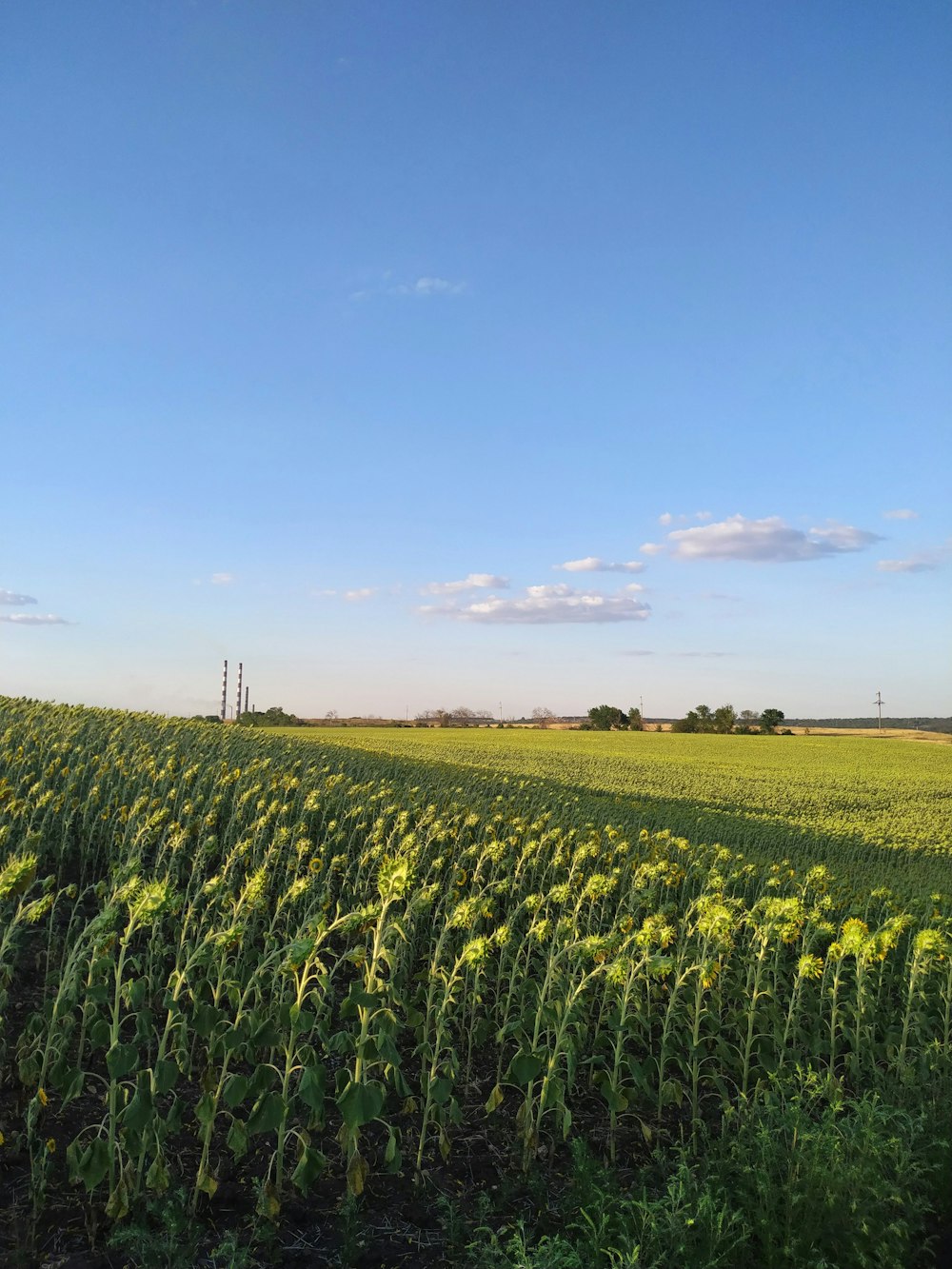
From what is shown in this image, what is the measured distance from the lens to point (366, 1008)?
409 centimetres

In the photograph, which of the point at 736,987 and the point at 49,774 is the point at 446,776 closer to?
the point at 49,774

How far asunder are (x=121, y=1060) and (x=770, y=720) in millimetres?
81804

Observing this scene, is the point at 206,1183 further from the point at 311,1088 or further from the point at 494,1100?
the point at 494,1100

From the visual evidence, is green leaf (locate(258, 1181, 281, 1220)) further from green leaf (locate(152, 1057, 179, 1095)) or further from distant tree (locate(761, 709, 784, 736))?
distant tree (locate(761, 709, 784, 736))

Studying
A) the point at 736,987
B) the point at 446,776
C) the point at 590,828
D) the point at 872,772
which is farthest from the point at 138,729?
the point at 872,772

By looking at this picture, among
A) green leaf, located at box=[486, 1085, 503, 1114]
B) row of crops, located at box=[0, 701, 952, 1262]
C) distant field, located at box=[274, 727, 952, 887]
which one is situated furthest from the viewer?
distant field, located at box=[274, 727, 952, 887]

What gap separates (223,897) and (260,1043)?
1955mm

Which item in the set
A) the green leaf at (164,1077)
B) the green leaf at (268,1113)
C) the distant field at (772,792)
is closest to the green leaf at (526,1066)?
the green leaf at (268,1113)

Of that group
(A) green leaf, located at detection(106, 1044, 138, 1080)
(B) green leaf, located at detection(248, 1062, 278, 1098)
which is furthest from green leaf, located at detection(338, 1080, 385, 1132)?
(A) green leaf, located at detection(106, 1044, 138, 1080)

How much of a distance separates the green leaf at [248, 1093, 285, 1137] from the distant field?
36.4 feet

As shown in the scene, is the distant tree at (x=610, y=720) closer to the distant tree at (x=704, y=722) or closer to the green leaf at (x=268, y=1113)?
the distant tree at (x=704, y=722)

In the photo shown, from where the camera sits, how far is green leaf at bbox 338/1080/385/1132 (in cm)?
363

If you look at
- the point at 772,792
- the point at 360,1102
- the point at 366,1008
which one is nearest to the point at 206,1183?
the point at 360,1102

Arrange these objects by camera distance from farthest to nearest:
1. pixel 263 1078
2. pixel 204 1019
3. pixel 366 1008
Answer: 1. pixel 366 1008
2. pixel 204 1019
3. pixel 263 1078
